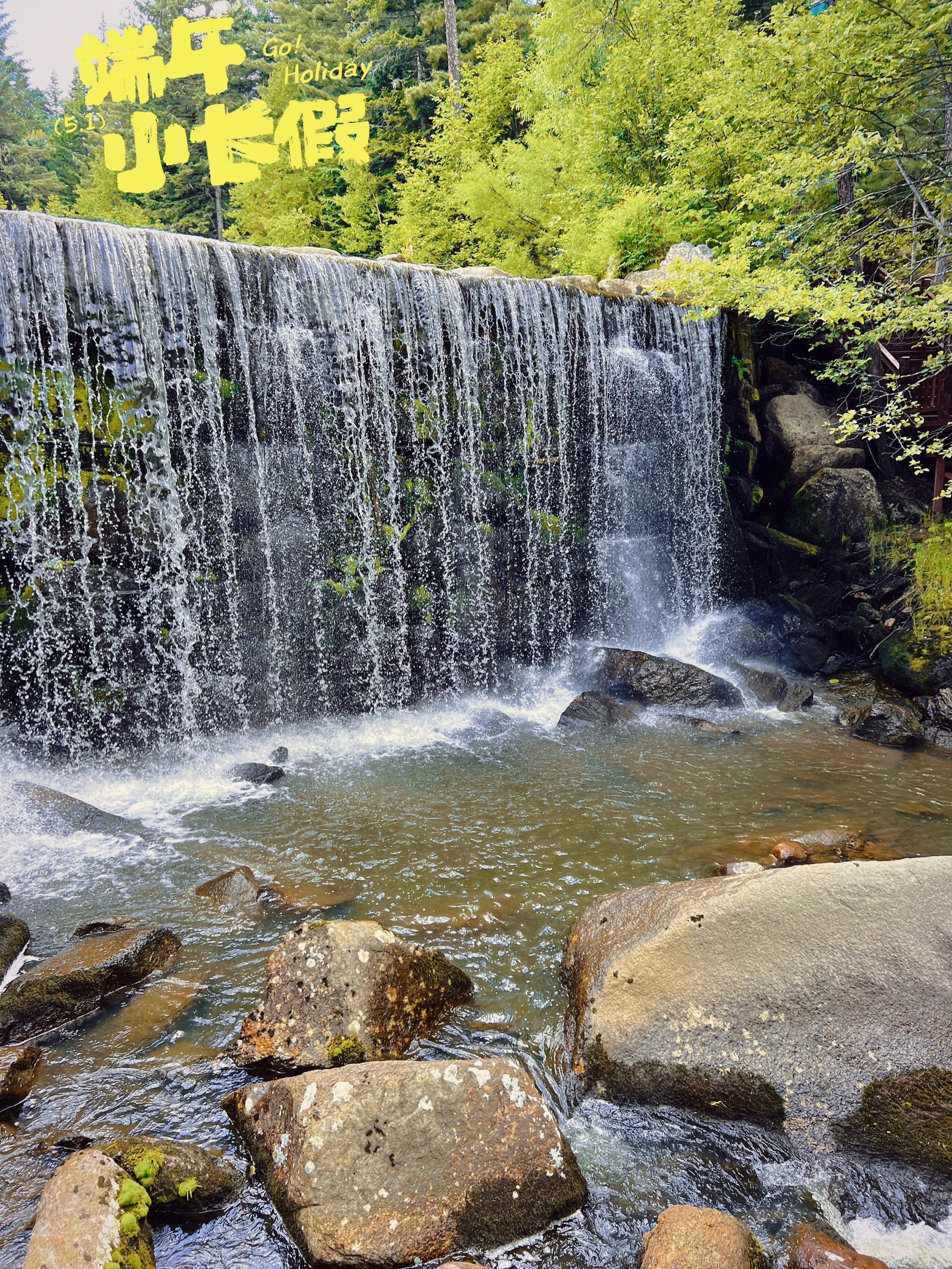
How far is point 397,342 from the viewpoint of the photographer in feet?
33.1

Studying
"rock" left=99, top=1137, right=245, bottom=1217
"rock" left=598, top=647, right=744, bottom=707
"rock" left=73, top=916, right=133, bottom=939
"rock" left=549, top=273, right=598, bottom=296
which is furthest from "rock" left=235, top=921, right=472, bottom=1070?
"rock" left=549, top=273, right=598, bottom=296

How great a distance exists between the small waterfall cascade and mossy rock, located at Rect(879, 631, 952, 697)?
3.29 m

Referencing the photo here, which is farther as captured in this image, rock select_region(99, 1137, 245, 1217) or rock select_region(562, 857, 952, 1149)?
rock select_region(562, 857, 952, 1149)

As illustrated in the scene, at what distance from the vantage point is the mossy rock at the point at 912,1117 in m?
3.23

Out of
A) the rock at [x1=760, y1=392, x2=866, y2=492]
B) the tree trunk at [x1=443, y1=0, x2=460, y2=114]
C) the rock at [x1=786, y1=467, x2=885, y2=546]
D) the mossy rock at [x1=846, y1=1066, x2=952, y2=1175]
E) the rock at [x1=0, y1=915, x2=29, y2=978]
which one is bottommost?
the mossy rock at [x1=846, y1=1066, x2=952, y2=1175]

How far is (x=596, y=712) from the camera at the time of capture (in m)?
9.80

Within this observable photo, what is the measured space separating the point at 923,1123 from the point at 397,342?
9902 mm

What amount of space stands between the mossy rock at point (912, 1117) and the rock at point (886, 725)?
21.2 ft

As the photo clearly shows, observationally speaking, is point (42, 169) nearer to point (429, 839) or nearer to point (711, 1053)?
point (429, 839)

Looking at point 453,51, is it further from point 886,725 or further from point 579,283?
point 886,725

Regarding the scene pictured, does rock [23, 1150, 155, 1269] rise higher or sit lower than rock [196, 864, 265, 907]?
higher

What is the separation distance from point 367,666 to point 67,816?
4.49m

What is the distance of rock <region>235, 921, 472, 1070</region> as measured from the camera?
12.3 feet

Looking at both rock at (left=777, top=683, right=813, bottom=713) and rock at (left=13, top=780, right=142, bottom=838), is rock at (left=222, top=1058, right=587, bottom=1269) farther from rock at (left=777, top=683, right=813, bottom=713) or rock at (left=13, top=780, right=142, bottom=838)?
rock at (left=777, top=683, right=813, bottom=713)
